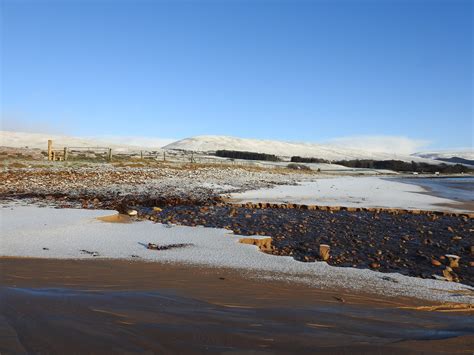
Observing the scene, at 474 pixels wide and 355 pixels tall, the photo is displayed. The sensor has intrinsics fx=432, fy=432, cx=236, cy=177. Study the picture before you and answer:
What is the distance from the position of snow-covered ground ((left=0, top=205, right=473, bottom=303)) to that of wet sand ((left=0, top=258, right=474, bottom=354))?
452 millimetres

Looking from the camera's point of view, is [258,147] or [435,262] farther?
[258,147]

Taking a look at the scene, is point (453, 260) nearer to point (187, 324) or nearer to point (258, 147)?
point (187, 324)

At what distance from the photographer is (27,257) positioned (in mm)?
5418

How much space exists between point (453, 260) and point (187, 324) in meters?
4.61

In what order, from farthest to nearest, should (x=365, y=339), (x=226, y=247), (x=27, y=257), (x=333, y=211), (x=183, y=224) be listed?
(x=333, y=211) → (x=183, y=224) → (x=226, y=247) → (x=27, y=257) → (x=365, y=339)

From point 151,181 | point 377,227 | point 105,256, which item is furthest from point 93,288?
point 151,181

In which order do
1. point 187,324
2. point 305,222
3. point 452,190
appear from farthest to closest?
point 452,190, point 305,222, point 187,324

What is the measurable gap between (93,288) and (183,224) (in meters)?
4.33

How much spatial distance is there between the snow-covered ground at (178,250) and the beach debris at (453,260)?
1.12 m

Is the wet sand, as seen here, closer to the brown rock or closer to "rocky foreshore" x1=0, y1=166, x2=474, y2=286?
"rocky foreshore" x1=0, y1=166, x2=474, y2=286

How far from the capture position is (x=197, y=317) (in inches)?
139

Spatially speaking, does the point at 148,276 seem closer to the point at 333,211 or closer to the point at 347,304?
the point at 347,304

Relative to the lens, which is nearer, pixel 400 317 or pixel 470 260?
pixel 400 317

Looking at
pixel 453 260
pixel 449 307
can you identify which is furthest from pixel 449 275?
pixel 449 307
